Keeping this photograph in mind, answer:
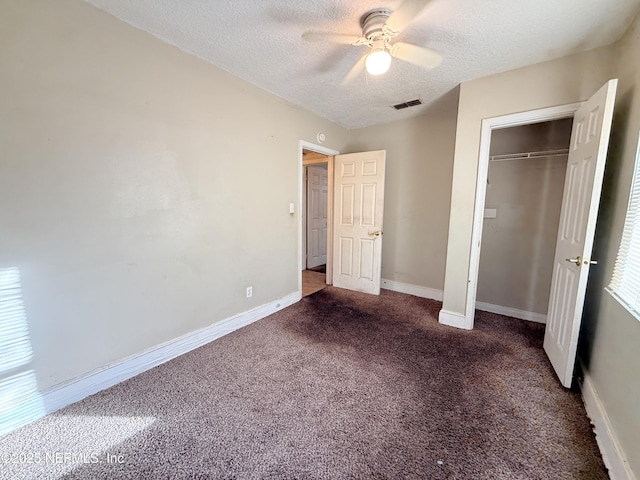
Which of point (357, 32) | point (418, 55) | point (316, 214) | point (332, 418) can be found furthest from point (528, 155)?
point (316, 214)

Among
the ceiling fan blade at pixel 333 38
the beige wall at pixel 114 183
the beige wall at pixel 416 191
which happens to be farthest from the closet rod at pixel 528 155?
the beige wall at pixel 114 183

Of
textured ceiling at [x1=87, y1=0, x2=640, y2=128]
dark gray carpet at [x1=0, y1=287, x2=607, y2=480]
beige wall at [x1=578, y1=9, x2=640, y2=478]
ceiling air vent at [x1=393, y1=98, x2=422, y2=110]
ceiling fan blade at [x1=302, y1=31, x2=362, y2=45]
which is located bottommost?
dark gray carpet at [x1=0, y1=287, x2=607, y2=480]

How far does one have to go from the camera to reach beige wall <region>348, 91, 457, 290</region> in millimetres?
3355

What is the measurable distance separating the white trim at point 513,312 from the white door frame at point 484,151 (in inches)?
27.6

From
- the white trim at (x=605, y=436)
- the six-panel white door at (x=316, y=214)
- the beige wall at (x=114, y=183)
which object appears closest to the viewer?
the white trim at (x=605, y=436)

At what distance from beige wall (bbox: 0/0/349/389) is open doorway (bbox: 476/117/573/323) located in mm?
2773

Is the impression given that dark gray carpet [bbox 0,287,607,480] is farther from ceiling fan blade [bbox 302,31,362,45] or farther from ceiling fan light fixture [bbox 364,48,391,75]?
ceiling fan blade [bbox 302,31,362,45]

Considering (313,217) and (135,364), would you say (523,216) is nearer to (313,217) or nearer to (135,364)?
(313,217)

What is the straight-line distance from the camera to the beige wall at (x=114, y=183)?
1.44 meters

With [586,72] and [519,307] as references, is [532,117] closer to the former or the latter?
[586,72]

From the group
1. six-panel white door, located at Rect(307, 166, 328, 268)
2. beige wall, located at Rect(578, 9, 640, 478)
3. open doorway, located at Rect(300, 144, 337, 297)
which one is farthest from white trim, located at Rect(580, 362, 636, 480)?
six-panel white door, located at Rect(307, 166, 328, 268)

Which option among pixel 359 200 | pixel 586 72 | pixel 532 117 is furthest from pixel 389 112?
pixel 586 72

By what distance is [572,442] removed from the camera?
4.58 feet

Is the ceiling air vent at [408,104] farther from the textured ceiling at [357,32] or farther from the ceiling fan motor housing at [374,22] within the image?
the ceiling fan motor housing at [374,22]
